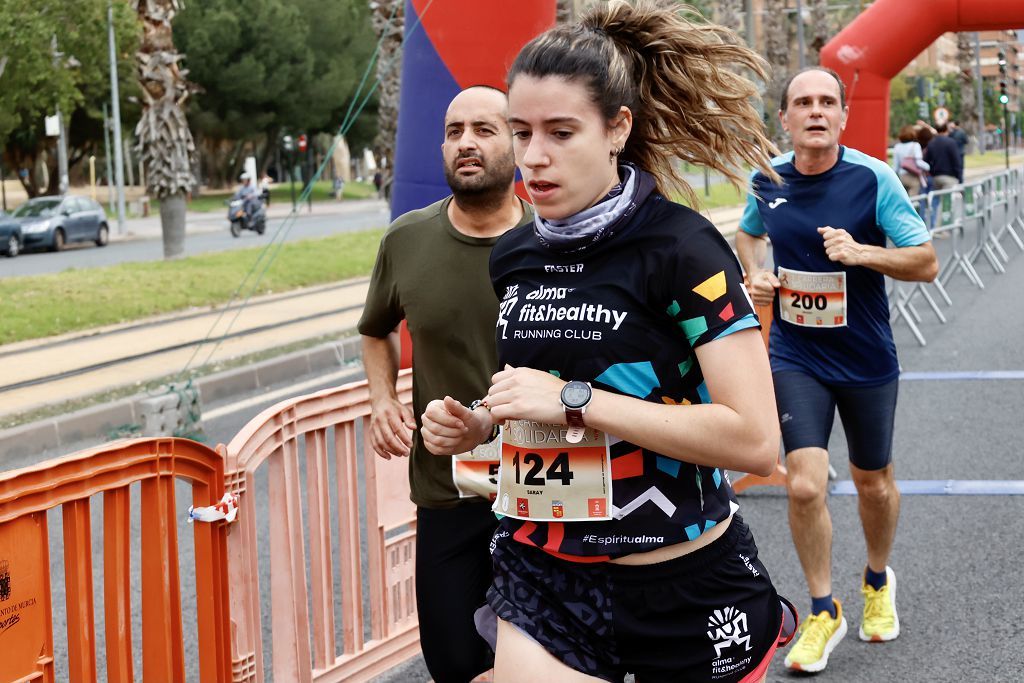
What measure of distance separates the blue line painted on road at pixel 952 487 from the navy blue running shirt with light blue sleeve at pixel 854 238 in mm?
2298

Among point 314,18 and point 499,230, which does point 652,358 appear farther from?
point 314,18

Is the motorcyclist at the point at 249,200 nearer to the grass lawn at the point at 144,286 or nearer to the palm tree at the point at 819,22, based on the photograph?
the grass lawn at the point at 144,286

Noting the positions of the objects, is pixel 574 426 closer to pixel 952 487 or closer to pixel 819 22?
pixel 952 487

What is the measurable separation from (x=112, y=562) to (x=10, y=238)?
1160 inches

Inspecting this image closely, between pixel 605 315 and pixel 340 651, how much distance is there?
2894 millimetres

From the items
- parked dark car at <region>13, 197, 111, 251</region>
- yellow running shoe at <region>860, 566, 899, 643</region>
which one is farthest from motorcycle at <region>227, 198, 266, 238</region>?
yellow running shoe at <region>860, 566, 899, 643</region>

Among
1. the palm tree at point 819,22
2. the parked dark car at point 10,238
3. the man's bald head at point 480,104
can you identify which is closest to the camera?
the man's bald head at point 480,104

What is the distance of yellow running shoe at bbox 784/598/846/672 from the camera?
4664 mm

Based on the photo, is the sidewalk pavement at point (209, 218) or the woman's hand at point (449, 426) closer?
the woman's hand at point (449, 426)

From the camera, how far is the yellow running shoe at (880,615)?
16.3ft

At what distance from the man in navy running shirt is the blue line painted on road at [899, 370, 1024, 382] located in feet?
19.1

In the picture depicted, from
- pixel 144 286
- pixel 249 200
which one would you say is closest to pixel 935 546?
pixel 144 286

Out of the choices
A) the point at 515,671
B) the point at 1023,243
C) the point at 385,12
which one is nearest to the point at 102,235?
the point at 385,12

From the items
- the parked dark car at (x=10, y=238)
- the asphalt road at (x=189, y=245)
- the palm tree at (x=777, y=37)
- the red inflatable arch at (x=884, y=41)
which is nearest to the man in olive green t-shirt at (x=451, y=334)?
the red inflatable arch at (x=884, y=41)
